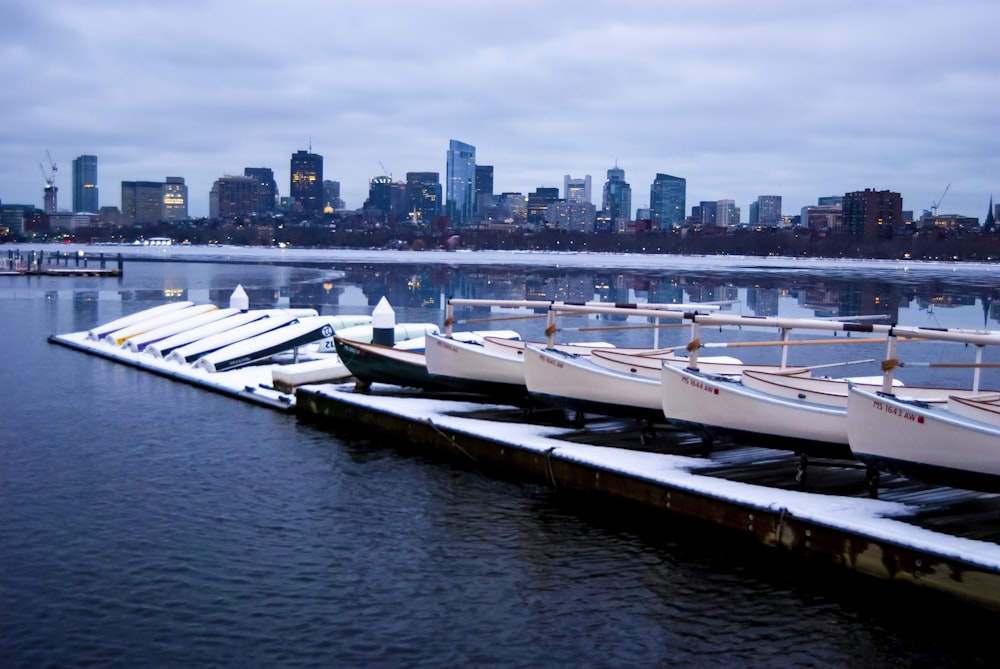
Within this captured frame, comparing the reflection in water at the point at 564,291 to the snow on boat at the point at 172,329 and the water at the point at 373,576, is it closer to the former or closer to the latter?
the snow on boat at the point at 172,329

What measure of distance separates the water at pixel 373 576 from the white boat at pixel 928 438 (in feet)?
5.91

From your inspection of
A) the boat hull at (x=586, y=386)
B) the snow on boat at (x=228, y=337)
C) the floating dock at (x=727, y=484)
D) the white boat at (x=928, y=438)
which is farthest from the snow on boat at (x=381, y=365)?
the white boat at (x=928, y=438)

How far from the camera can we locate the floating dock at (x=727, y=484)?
37.6 ft

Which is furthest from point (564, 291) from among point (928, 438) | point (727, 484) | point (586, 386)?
point (928, 438)

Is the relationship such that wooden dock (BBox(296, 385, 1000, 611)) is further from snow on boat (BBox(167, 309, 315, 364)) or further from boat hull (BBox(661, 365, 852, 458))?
snow on boat (BBox(167, 309, 315, 364))

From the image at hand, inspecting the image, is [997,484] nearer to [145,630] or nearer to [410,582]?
[410,582]

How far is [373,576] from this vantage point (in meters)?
12.8

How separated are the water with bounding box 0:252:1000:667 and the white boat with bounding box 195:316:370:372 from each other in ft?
24.4

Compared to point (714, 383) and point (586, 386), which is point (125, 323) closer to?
point (586, 386)

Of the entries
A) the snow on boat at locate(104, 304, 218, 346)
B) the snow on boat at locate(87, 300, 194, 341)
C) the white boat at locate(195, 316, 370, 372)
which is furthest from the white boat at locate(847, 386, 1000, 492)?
the snow on boat at locate(87, 300, 194, 341)

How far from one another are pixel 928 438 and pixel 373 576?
7.17 m

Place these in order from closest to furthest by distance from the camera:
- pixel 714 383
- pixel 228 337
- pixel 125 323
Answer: pixel 714 383 → pixel 228 337 → pixel 125 323

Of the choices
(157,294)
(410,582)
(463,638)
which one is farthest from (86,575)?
(157,294)

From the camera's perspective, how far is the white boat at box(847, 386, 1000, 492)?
12422mm
